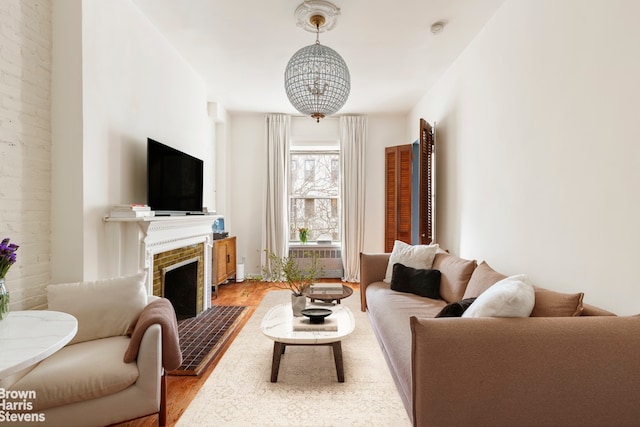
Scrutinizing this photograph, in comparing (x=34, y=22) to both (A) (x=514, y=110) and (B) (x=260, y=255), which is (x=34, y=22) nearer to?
(A) (x=514, y=110)

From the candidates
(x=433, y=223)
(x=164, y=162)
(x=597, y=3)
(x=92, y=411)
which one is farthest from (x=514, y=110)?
(x=92, y=411)

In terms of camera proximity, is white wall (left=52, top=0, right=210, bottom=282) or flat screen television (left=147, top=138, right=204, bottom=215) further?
flat screen television (left=147, top=138, right=204, bottom=215)

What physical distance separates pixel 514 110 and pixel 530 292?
1540 mm

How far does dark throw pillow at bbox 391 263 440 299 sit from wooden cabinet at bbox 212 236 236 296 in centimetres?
259

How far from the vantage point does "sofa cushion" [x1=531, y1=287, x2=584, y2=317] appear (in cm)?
157

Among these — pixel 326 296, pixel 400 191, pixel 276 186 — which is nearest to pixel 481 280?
pixel 326 296

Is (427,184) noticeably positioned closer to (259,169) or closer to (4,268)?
(259,169)

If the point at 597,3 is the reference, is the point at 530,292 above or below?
below

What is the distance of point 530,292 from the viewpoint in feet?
5.22

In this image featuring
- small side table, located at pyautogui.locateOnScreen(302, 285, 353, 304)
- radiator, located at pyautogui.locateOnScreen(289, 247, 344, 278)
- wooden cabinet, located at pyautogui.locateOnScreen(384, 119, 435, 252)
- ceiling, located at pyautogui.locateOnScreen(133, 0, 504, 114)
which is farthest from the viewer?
radiator, located at pyautogui.locateOnScreen(289, 247, 344, 278)

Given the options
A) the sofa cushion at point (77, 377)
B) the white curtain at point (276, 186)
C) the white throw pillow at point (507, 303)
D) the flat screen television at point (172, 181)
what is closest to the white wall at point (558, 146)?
the white throw pillow at point (507, 303)

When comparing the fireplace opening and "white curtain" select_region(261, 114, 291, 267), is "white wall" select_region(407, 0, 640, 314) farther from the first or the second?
"white curtain" select_region(261, 114, 291, 267)

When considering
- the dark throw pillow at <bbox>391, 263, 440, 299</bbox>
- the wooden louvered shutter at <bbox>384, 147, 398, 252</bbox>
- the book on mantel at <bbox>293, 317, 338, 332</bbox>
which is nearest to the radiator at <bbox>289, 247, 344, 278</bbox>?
the wooden louvered shutter at <bbox>384, 147, 398, 252</bbox>

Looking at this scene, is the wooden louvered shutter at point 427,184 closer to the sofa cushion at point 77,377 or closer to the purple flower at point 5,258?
the sofa cushion at point 77,377
